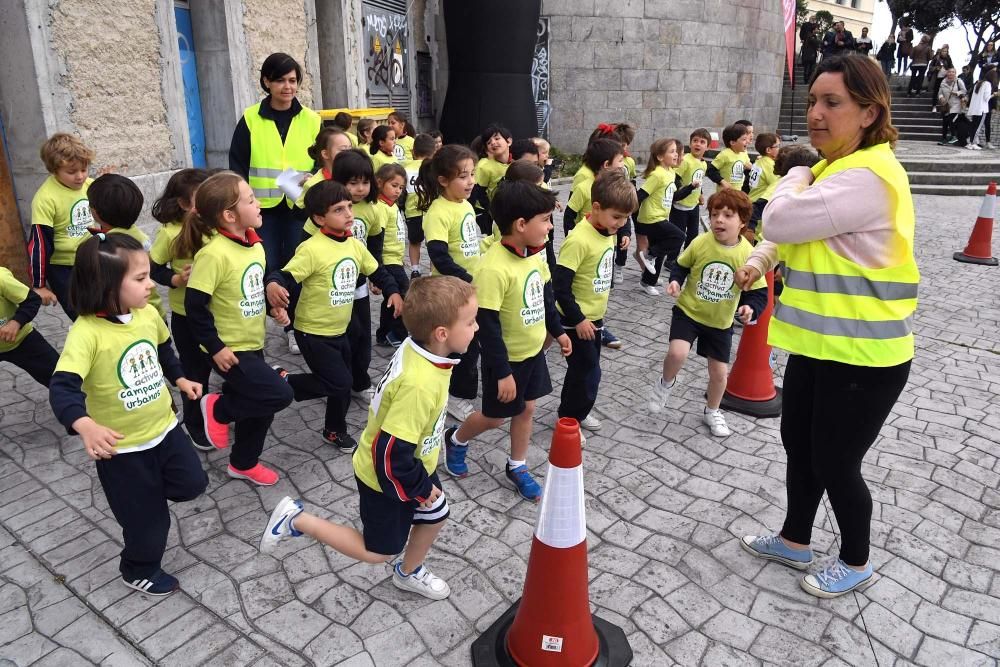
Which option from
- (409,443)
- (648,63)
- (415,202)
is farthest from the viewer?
(648,63)

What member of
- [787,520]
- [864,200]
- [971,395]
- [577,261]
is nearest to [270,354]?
[577,261]

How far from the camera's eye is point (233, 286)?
11.9ft

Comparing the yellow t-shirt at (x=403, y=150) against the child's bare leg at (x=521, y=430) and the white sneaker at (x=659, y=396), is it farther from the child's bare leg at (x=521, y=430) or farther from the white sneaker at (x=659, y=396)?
the child's bare leg at (x=521, y=430)

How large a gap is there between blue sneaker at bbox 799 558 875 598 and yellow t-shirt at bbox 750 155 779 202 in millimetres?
5497

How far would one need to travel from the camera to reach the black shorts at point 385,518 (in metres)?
2.75

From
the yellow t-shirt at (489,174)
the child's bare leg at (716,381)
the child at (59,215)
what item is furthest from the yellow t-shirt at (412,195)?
the child's bare leg at (716,381)

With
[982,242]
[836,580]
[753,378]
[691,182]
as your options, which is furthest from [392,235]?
[982,242]

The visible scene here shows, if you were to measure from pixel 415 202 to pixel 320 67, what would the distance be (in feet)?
20.2

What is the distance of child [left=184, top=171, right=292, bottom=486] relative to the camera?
353 centimetres

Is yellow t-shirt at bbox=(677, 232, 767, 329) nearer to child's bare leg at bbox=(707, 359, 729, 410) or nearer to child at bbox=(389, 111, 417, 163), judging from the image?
child's bare leg at bbox=(707, 359, 729, 410)

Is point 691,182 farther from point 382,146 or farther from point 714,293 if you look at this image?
point 714,293

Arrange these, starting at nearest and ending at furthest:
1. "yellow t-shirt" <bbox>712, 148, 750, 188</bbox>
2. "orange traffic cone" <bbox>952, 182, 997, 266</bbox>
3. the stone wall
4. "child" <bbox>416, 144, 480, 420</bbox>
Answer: "child" <bbox>416, 144, 480, 420</bbox>
"yellow t-shirt" <bbox>712, 148, 750, 188</bbox>
"orange traffic cone" <bbox>952, 182, 997, 266</bbox>
the stone wall

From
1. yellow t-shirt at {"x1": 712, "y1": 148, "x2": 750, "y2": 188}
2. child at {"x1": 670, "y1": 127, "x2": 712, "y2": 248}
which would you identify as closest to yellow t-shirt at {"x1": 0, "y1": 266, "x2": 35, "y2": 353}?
child at {"x1": 670, "y1": 127, "x2": 712, "y2": 248}

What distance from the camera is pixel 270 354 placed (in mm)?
5719
